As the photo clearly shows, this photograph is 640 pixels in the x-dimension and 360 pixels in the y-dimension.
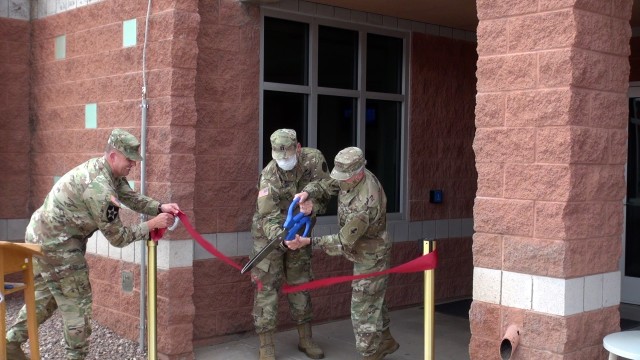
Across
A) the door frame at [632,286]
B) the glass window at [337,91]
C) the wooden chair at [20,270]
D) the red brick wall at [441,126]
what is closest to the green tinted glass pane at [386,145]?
the glass window at [337,91]

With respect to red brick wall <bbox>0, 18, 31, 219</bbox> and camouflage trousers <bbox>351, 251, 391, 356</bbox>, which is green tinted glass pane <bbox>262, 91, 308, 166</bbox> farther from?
red brick wall <bbox>0, 18, 31, 219</bbox>

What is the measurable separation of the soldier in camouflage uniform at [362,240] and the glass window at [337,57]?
218 centimetres

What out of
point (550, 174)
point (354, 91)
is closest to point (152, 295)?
point (550, 174)

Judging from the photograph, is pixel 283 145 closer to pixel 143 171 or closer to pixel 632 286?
pixel 143 171

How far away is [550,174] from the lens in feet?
14.4

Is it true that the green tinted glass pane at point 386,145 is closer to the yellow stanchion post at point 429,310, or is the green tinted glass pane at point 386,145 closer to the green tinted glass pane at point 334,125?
the green tinted glass pane at point 334,125

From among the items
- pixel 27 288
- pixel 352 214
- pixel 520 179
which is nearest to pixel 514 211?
pixel 520 179

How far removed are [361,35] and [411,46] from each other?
28.4 inches

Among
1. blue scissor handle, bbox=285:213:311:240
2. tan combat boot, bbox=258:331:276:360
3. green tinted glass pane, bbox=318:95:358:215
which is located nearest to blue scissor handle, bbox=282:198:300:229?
blue scissor handle, bbox=285:213:311:240

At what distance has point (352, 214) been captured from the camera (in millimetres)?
5551

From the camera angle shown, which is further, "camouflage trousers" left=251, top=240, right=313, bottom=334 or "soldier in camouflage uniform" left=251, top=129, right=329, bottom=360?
"camouflage trousers" left=251, top=240, right=313, bottom=334

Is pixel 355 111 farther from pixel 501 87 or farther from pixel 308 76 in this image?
pixel 501 87

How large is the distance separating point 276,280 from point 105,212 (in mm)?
1785

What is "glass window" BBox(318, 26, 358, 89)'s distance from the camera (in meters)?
7.80
